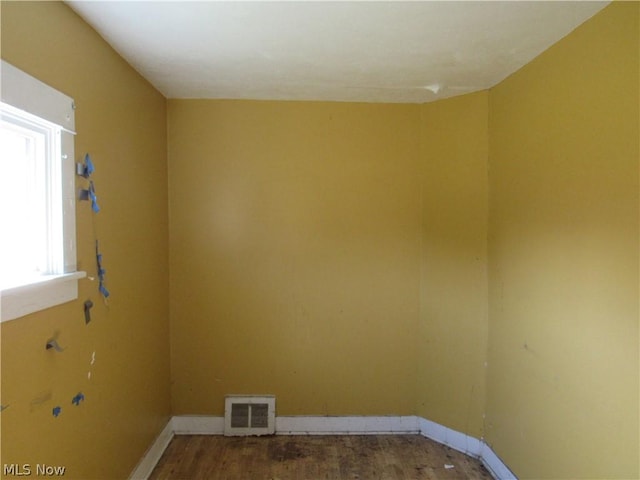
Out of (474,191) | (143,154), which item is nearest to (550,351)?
(474,191)

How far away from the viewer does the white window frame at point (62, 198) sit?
1.07 metres

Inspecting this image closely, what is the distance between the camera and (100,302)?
1.60 meters

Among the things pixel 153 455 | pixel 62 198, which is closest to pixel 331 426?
pixel 153 455

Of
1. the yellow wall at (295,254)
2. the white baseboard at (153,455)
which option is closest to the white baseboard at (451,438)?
the yellow wall at (295,254)

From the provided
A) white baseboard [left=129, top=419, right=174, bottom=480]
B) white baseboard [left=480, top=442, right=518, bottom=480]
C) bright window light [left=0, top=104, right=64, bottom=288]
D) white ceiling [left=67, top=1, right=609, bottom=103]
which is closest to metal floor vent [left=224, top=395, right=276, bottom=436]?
white baseboard [left=129, top=419, right=174, bottom=480]

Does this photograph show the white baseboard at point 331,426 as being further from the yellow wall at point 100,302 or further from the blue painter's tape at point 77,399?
the blue painter's tape at point 77,399

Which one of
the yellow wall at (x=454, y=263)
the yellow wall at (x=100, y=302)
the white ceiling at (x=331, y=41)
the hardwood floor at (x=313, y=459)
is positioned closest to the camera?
the yellow wall at (x=100, y=302)

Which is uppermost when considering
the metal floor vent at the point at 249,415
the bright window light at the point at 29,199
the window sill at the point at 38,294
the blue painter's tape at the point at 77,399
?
the bright window light at the point at 29,199

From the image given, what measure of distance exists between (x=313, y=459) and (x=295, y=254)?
1.28 metres

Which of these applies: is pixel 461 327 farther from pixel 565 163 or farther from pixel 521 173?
pixel 565 163

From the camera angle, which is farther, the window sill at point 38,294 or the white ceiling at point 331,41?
the white ceiling at point 331,41

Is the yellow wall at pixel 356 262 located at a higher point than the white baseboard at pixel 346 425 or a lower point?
higher

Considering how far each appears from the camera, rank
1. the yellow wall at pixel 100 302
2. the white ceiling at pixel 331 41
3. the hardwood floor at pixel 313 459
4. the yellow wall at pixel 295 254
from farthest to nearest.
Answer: the yellow wall at pixel 295 254 → the hardwood floor at pixel 313 459 → the white ceiling at pixel 331 41 → the yellow wall at pixel 100 302
